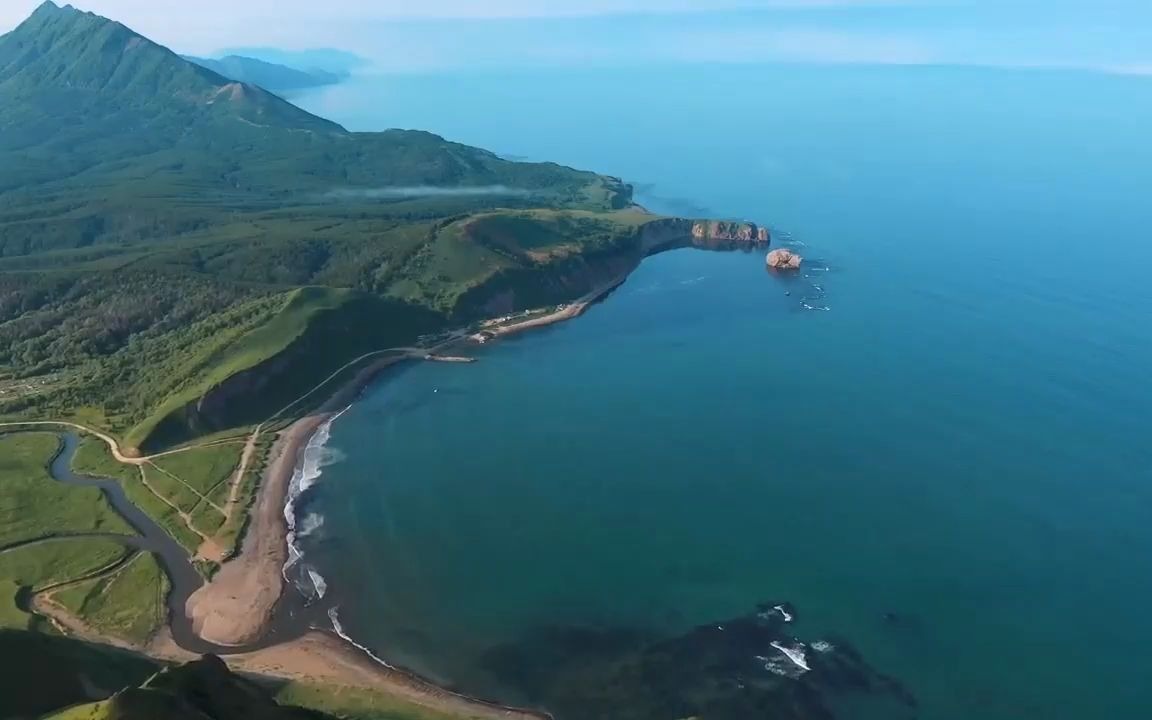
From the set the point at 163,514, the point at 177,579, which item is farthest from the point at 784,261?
the point at 177,579

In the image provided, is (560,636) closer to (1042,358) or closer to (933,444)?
(933,444)

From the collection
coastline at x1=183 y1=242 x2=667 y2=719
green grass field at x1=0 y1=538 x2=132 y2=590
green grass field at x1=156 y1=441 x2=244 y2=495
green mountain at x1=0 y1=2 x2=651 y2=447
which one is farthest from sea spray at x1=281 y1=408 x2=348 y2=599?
green grass field at x1=0 y1=538 x2=132 y2=590

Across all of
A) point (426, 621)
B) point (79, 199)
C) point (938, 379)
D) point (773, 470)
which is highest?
point (79, 199)

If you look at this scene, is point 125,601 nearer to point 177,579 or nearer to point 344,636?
point 177,579

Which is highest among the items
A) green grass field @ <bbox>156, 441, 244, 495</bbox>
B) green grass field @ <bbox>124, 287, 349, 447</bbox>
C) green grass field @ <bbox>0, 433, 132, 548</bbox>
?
green grass field @ <bbox>124, 287, 349, 447</bbox>

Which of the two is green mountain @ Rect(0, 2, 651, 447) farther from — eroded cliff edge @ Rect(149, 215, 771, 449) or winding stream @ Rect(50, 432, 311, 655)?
winding stream @ Rect(50, 432, 311, 655)

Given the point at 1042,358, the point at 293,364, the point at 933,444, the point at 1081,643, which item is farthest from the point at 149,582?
the point at 1042,358
